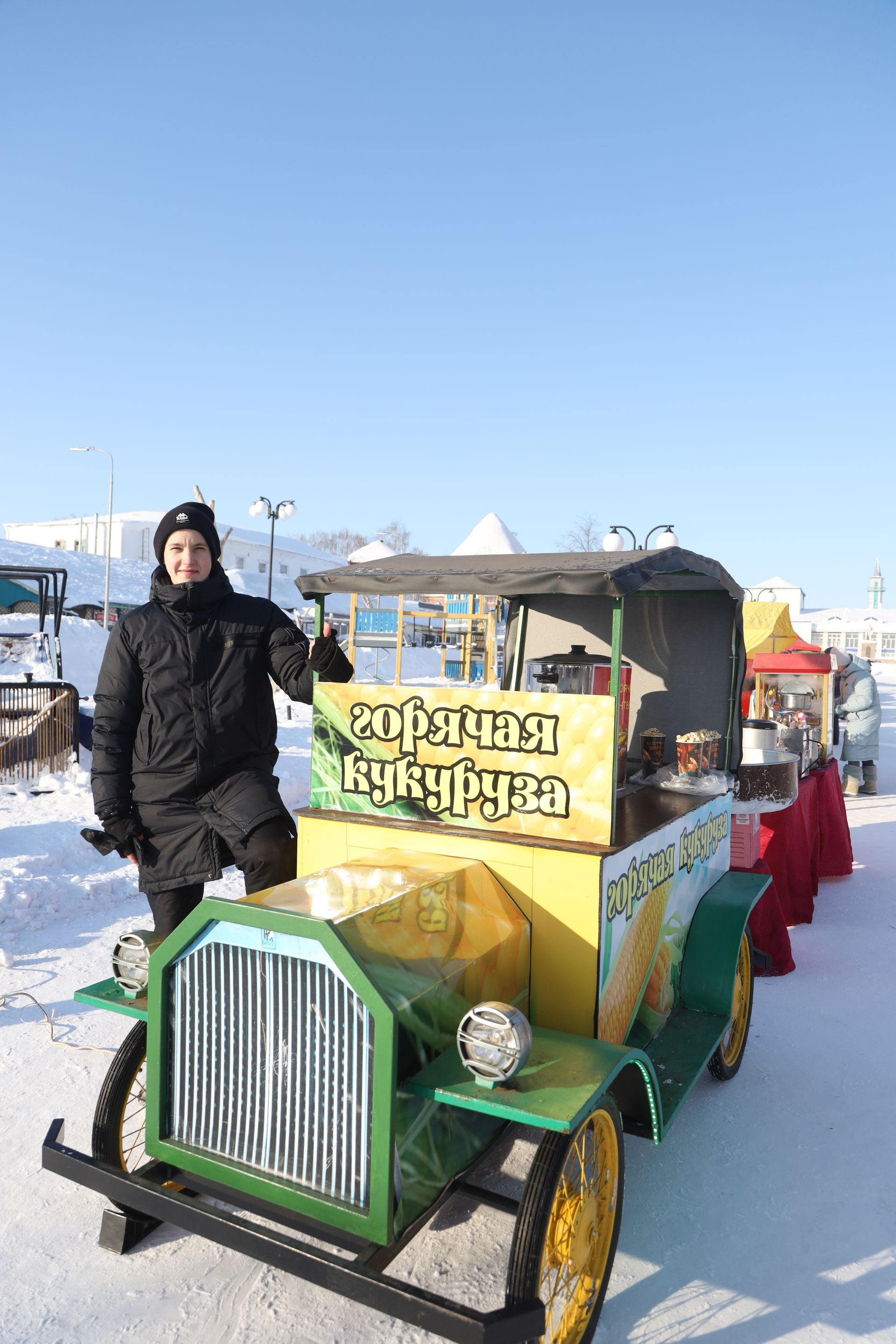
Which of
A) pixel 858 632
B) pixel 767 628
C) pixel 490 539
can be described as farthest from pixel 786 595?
pixel 767 628

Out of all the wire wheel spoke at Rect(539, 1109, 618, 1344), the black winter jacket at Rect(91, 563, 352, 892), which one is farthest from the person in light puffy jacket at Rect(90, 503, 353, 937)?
the wire wheel spoke at Rect(539, 1109, 618, 1344)

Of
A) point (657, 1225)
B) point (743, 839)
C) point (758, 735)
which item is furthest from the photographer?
point (758, 735)

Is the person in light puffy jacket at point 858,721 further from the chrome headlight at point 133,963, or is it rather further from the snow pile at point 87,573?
the snow pile at point 87,573

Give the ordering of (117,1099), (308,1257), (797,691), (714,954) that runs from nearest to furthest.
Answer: (308,1257) < (117,1099) < (714,954) < (797,691)

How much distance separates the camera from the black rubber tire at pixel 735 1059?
154 inches

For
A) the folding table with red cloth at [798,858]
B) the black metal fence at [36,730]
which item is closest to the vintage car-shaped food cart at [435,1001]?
the folding table with red cloth at [798,858]

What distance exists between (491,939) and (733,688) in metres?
3.14

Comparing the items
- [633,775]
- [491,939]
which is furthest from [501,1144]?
[633,775]

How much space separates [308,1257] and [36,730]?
8.60 meters

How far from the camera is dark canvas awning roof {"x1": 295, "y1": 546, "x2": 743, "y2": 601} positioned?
303 centimetres

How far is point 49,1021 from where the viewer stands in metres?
4.21

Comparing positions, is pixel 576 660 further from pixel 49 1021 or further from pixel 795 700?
pixel 795 700

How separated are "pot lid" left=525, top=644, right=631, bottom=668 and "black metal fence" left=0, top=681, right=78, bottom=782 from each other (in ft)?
21.6

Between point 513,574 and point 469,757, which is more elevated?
point 513,574
